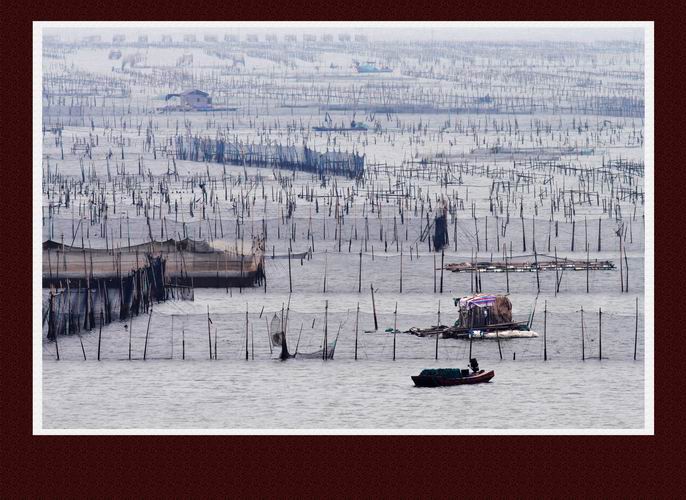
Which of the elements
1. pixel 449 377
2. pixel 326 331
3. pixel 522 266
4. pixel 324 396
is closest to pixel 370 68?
pixel 522 266

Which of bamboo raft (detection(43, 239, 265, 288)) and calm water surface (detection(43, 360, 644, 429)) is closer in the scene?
calm water surface (detection(43, 360, 644, 429))

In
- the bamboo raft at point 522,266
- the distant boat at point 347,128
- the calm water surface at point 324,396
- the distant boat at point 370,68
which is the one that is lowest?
the calm water surface at point 324,396

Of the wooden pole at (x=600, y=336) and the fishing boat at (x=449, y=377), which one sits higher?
the wooden pole at (x=600, y=336)

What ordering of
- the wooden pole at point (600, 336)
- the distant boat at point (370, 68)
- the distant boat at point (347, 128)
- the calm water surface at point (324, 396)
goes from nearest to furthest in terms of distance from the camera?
the calm water surface at point (324, 396) < the wooden pole at point (600, 336) < the distant boat at point (370, 68) < the distant boat at point (347, 128)

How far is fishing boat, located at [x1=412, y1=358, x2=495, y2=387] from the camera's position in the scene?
21.2 meters

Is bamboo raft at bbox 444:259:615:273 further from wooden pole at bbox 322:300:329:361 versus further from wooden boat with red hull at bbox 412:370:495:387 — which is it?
wooden boat with red hull at bbox 412:370:495:387

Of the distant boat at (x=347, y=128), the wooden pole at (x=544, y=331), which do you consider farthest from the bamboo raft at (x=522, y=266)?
the distant boat at (x=347, y=128)

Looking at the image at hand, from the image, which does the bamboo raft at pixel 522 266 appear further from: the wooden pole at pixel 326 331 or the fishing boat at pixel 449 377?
the fishing boat at pixel 449 377

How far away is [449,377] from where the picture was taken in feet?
69.9

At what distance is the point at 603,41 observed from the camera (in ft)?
71.9

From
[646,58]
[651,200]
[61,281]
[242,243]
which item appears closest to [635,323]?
[651,200]

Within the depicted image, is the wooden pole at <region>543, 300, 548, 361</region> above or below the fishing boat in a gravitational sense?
above

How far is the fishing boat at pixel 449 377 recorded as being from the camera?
2122 cm

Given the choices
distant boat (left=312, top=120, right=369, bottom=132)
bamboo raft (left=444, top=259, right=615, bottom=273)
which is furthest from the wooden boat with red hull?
distant boat (left=312, top=120, right=369, bottom=132)
